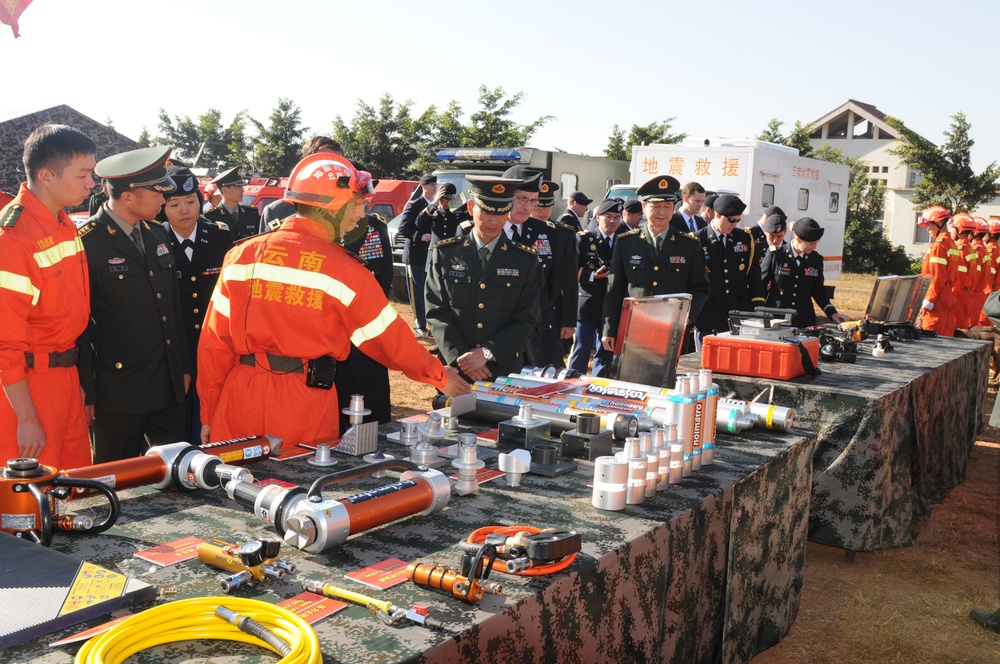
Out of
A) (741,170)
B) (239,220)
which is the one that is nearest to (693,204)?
(239,220)

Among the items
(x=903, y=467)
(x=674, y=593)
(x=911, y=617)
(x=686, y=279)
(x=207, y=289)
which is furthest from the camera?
(x=686, y=279)

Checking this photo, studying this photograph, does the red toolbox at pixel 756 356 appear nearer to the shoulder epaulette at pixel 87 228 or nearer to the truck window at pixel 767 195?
the shoulder epaulette at pixel 87 228

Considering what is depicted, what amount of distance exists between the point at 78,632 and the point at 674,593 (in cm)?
153

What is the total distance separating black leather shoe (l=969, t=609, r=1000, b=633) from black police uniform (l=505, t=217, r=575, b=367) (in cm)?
331

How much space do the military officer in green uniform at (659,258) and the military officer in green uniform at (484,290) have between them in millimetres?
1668

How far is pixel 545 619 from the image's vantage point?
171 cm

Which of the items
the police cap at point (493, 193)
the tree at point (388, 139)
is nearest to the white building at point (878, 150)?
the tree at point (388, 139)

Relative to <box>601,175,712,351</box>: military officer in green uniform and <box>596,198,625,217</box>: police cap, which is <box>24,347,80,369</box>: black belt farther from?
<box>596,198,625,217</box>: police cap

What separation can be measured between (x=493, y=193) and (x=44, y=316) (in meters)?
2.15

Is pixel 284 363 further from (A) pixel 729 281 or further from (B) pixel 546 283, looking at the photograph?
(A) pixel 729 281

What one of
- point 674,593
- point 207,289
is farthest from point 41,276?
point 674,593

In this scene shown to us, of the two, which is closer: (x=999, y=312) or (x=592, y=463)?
(x=592, y=463)

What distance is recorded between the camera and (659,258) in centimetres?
600

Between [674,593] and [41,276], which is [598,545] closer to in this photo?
[674,593]
